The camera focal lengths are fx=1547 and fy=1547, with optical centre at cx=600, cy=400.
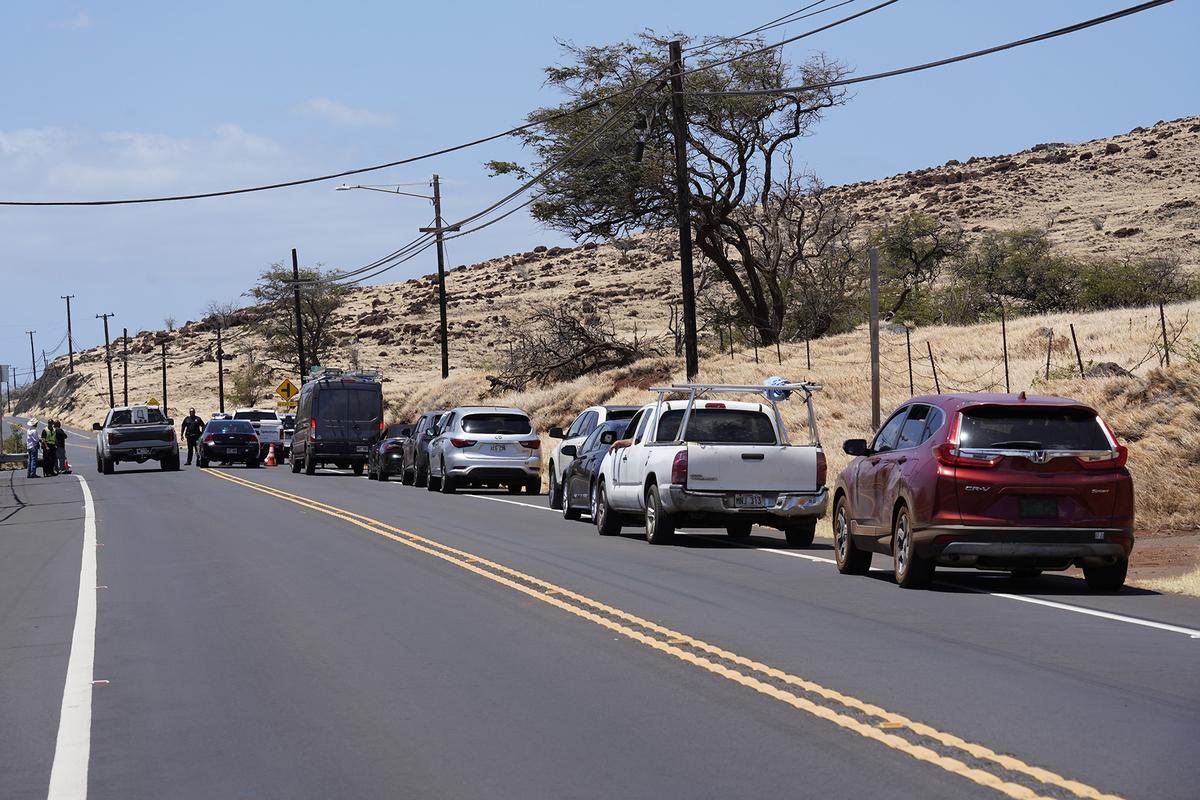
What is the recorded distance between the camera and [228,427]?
5247 cm

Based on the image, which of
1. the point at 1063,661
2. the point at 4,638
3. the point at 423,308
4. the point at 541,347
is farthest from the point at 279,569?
the point at 423,308

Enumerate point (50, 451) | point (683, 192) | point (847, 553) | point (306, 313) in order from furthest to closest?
point (306, 313), point (50, 451), point (683, 192), point (847, 553)

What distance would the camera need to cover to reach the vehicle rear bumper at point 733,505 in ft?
62.3

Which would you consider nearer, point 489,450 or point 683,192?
point 489,450

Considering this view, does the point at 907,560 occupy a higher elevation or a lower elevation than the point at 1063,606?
higher

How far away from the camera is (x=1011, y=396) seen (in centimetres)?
1433

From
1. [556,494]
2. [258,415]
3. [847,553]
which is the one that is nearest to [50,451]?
[258,415]

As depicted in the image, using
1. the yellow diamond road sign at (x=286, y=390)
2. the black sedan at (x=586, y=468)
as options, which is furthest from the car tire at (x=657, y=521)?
the yellow diamond road sign at (x=286, y=390)

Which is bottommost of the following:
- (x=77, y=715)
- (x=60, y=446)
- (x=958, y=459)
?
(x=77, y=715)

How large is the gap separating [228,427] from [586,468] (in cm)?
3163

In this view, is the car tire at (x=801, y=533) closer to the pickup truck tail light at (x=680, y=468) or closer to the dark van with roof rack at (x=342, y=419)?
the pickup truck tail light at (x=680, y=468)

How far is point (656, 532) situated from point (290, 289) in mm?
82796

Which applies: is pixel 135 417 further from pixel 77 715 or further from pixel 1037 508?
pixel 77 715

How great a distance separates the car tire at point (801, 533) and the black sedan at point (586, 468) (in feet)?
12.9
